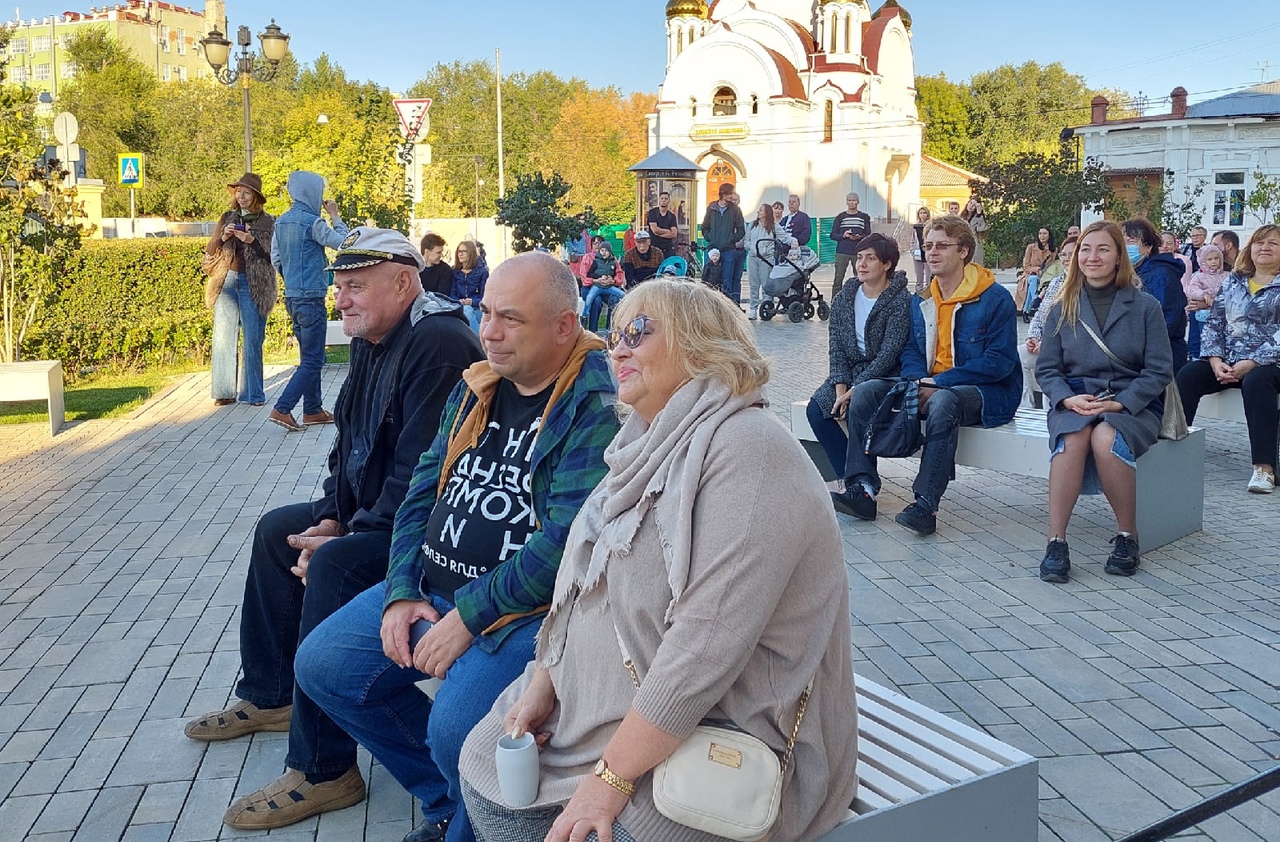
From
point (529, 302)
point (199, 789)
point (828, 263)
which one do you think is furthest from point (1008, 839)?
point (828, 263)

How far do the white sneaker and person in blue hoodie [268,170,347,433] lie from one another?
7.12 metres

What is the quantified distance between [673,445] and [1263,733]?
8.86 feet

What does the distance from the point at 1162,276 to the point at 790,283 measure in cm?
1198

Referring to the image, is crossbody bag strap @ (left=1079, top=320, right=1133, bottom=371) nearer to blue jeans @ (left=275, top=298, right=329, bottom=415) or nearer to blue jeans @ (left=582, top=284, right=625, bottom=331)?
blue jeans @ (left=275, top=298, right=329, bottom=415)

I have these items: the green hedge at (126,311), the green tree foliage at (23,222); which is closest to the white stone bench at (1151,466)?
the green tree foliage at (23,222)

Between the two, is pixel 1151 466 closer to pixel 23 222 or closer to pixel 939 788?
pixel 939 788

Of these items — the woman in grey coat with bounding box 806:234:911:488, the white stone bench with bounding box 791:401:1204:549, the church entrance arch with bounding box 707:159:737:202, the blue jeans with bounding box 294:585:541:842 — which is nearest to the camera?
the blue jeans with bounding box 294:585:541:842

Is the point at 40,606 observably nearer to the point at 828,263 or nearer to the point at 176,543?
the point at 176,543

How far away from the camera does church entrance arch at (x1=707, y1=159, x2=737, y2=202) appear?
5247cm

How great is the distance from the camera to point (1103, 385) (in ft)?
19.4

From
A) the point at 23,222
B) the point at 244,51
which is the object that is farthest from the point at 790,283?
the point at 23,222

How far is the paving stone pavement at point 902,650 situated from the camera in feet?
12.0

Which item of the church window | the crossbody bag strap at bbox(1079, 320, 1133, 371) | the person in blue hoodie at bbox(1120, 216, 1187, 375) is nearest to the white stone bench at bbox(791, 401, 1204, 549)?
the crossbody bag strap at bbox(1079, 320, 1133, 371)

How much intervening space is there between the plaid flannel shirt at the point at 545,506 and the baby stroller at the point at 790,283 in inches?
654
